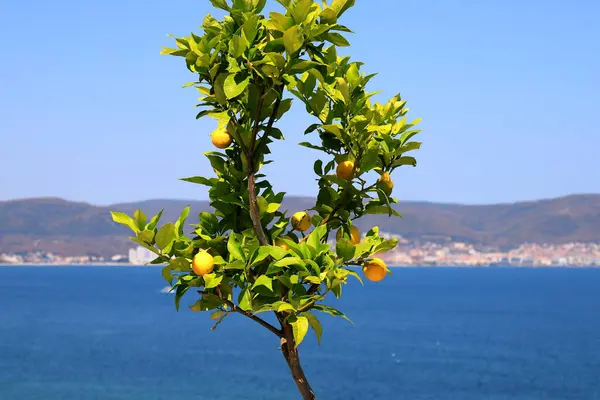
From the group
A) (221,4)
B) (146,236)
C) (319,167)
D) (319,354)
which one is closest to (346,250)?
(319,167)

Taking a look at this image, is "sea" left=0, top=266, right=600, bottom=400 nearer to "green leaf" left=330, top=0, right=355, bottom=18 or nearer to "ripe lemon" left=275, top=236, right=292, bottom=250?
"ripe lemon" left=275, top=236, right=292, bottom=250

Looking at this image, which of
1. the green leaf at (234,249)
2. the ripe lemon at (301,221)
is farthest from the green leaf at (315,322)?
the ripe lemon at (301,221)

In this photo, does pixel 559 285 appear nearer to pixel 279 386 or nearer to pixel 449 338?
pixel 449 338

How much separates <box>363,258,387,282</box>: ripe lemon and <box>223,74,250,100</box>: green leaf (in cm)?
98

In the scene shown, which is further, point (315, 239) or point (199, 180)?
point (199, 180)

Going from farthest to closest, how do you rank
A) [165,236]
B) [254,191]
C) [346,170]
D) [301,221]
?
[301,221] → [346,170] → [254,191] → [165,236]

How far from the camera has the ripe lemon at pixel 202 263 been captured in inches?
126

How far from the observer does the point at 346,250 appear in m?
3.33

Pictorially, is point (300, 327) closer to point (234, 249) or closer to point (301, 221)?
point (234, 249)

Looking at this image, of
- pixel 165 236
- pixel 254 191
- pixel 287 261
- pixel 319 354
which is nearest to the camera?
pixel 287 261

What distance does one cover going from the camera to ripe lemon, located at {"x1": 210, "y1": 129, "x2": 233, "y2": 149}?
3420 millimetres

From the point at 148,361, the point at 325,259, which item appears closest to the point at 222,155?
the point at 325,259

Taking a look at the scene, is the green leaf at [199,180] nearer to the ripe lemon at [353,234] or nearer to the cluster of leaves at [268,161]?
the cluster of leaves at [268,161]

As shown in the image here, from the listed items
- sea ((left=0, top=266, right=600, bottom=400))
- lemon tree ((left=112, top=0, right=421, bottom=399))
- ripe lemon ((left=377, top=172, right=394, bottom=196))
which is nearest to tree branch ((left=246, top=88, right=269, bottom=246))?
lemon tree ((left=112, top=0, right=421, bottom=399))
